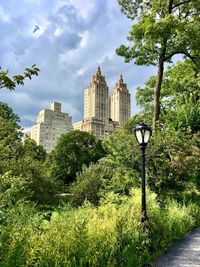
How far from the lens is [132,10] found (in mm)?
19219

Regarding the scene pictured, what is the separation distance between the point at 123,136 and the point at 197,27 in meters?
6.98

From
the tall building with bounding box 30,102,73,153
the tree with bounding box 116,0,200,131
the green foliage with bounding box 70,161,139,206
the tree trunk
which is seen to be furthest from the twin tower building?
the green foliage with bounding box 70,161,139,206

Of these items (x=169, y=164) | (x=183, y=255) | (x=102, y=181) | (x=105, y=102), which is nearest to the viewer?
(x=183, y=255)

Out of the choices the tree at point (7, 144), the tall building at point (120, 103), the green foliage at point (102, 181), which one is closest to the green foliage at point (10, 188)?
the tree at point (7, 144)

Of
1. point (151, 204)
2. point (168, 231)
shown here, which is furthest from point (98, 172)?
point (168, 231)

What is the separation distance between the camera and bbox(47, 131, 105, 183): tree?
41.9m

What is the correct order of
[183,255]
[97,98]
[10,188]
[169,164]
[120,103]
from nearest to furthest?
[183,255], [10,188], [169,164], [120,103], [97,98]

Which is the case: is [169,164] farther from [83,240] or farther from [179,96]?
[179,96]

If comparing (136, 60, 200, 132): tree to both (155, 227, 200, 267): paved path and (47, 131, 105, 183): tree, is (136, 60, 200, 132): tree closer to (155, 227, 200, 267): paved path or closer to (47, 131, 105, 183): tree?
(155, 227, 200, 267): paved path

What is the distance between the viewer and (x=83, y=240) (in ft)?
16.2

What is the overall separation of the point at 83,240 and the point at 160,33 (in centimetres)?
1292

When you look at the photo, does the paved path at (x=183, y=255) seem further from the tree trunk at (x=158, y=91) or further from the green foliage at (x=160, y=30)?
the green foliage at (x=160, y=30)

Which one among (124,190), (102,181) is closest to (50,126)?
(102,181)

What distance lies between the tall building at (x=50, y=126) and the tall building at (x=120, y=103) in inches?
608
